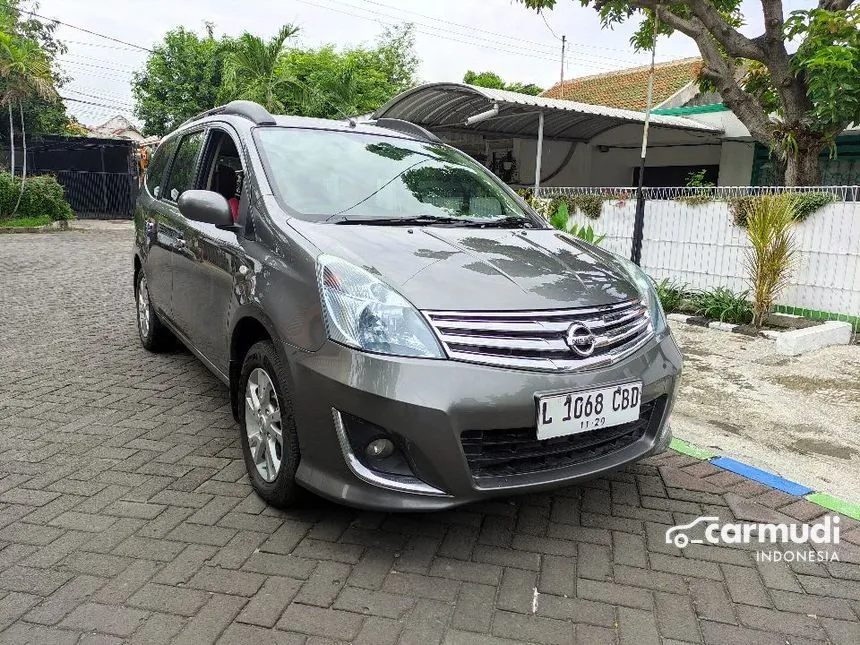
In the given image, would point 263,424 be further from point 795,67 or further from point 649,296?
point 795,67

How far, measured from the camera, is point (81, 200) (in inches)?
883

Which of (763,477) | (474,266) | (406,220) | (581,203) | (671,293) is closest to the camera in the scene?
(474,266)

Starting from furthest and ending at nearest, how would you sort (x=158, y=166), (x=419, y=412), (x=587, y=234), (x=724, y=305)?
(x=587, y=234) → (x=724, y=305) → (x=158, y=166) → (x=419, y=412)

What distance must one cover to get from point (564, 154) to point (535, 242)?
45.6 ft

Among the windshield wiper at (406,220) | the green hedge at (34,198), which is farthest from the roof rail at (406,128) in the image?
the green hedge at (34,198)

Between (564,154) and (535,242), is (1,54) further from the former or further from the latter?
(535,242)

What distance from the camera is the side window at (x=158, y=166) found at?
4.88m

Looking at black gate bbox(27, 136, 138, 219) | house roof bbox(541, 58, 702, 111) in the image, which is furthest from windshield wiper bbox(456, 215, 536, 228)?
black gate bbox(27, 136, 138, 219)

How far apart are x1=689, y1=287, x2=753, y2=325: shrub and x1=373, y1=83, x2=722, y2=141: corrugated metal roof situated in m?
4.05

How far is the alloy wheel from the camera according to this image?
2.81m

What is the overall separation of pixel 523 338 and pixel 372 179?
4.70 feet

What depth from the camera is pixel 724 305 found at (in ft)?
24.5

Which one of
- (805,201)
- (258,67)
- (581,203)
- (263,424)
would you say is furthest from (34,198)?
(263,424)

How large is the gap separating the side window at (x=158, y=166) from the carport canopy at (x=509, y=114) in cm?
566
